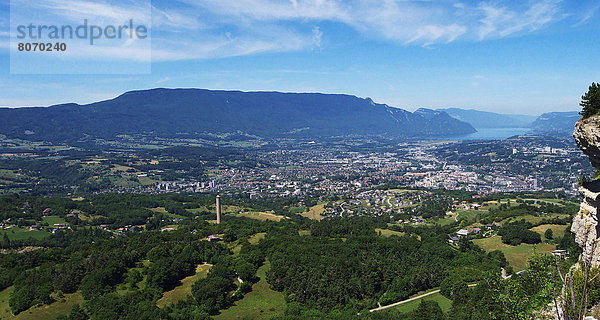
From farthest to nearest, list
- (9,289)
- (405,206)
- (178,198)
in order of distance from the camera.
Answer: (178,198), (405,206), (9,289)

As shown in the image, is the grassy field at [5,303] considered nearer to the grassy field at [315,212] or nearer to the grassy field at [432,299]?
the grassy field at [432,299]

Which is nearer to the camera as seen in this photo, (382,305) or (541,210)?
(382,305)

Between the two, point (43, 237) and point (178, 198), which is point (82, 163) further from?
point (43, 237)

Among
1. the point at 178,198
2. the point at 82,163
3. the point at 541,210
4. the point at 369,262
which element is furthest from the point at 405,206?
the point at 82,163

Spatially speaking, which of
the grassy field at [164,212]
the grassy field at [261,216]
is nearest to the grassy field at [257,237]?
the grassy field at [261,216]

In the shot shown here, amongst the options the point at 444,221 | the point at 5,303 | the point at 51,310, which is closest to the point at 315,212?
the point at 444,221

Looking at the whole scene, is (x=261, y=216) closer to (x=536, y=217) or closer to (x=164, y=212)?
(x=164, y=212)
